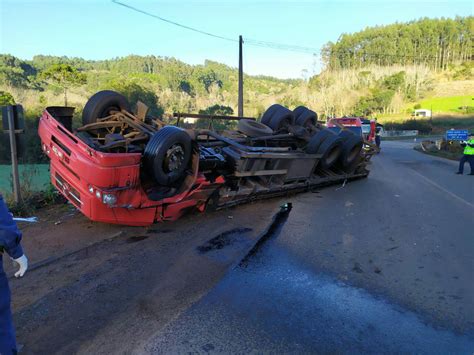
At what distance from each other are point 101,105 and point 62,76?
27.4m

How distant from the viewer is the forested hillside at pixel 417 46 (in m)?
A: 129

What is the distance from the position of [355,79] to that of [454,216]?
10823 cm

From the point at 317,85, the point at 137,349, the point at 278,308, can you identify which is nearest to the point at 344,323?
the point at 278,308

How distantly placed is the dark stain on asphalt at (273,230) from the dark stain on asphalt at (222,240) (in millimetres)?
333

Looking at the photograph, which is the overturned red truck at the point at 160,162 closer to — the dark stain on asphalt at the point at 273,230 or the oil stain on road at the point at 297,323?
the dark stain on asphalt at the point at 273,230

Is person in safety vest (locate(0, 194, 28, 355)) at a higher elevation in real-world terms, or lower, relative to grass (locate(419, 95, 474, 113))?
lower

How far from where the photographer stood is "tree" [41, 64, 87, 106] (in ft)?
102

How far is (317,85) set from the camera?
100 m

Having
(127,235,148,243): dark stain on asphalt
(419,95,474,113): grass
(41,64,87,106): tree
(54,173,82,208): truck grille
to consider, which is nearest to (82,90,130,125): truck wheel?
(54,173,82,208): truck grille

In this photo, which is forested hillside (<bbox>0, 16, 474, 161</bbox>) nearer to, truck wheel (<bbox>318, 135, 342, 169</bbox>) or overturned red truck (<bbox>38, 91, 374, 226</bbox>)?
truck wheel (<bbox>318, 135, 342, 169</bbox>)

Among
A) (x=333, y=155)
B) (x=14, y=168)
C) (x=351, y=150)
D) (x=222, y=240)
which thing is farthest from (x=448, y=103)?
(x=14, y=168)

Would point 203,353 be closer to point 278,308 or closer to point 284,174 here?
point 278,308

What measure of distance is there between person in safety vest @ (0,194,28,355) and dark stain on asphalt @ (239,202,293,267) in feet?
8.51

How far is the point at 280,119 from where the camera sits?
10320mm
